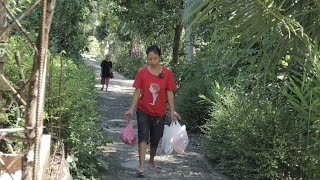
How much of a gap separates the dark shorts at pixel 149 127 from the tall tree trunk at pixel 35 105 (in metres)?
3.82

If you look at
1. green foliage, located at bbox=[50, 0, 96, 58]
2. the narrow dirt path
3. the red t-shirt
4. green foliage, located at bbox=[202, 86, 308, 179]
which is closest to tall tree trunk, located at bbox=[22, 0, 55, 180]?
green foliage, located at bbox=[202, 86, 308, 179]

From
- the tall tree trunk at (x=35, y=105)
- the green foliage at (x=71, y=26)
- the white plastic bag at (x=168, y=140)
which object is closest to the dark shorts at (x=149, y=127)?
the white plastic bag at (x=168, y=140)

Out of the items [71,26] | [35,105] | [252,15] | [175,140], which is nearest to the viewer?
[35,105]

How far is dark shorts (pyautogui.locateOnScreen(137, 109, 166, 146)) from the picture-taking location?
566 cm

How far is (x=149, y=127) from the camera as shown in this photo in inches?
227

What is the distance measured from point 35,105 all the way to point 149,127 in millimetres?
3998

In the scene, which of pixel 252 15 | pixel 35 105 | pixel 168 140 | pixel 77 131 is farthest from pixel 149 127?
pixel 35 105

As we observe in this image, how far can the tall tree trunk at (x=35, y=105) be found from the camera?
171 centimetres

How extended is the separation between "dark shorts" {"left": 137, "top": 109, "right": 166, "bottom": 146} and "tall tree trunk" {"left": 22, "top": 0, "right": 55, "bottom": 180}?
3.82m

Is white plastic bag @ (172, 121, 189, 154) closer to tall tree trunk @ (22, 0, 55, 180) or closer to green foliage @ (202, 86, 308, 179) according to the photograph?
green foliage @ (202, 86, 308, 179)

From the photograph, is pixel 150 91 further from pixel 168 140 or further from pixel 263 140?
pixel 263 140

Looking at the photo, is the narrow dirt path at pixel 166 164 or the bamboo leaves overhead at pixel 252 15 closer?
the bamboo leaves overhead at pixel 252 15

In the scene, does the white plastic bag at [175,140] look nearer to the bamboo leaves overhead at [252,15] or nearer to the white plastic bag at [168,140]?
the white plastic bag at [168,140]

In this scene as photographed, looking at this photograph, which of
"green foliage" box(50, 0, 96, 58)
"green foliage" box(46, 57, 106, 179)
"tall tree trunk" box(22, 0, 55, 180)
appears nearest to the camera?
"tall tree trunk" box(22, 0, 55, 180)
